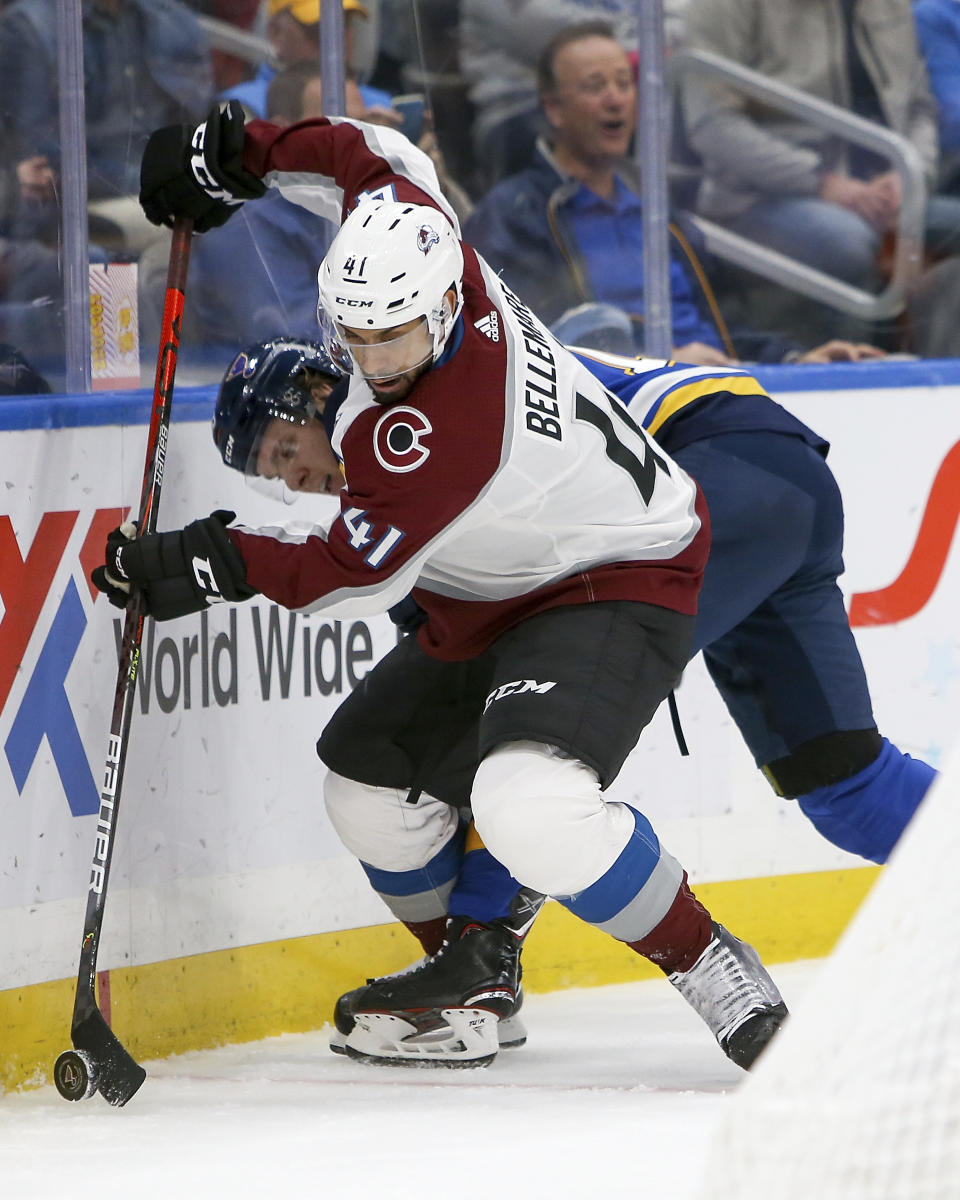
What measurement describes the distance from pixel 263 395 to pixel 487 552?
1.40 ft

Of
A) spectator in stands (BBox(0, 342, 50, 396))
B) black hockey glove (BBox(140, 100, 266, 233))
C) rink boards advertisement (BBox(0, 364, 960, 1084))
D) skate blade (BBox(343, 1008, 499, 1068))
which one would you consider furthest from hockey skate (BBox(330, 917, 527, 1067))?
black hockey glove (BBox(140, 100, 266, 233))

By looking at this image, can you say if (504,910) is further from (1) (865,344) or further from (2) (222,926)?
(1) (865,344)

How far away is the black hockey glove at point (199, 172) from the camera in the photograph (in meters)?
2.48

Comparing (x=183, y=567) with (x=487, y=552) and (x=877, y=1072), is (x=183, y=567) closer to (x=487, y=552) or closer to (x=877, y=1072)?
(x=487, y=552)

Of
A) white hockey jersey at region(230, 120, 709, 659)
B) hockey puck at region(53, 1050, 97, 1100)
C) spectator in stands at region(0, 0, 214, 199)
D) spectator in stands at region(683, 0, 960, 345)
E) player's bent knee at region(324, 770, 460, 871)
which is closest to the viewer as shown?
white hockey jersey at region(230, 120, 709, 659)

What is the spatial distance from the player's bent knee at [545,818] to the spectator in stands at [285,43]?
1.29 m

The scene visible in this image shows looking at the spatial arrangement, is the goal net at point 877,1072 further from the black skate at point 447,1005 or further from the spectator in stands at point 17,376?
the spectator in stands at point 17,376

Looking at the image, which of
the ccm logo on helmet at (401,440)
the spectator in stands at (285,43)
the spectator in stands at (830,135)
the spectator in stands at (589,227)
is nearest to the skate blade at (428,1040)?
the ccm logo on helmet at (401,440)

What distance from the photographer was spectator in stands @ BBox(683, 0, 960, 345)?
3.66 meters

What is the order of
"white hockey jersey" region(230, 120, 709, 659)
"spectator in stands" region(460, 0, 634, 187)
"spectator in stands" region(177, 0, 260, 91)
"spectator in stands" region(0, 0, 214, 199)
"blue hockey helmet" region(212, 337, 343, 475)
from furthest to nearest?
"spectator in stands" region(460, 0, 634, 187), "spectator in stands" region(177, 0, 260, 91), "spectator in stands" region(0, 0, 214, 199), "blue hockey helmet" region(212, 337, 343, 475), "white hockey jersey" region(230, 120, 709, 659)

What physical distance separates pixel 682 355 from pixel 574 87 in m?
0.55

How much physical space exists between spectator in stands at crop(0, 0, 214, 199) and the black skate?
4.09 ft

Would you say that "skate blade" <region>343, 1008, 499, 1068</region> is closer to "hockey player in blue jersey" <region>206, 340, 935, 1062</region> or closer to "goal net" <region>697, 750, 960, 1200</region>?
"hockey player in blue jersey" <region>206, 340, 935, 1062</region>

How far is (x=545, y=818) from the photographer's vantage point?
2.13 m
